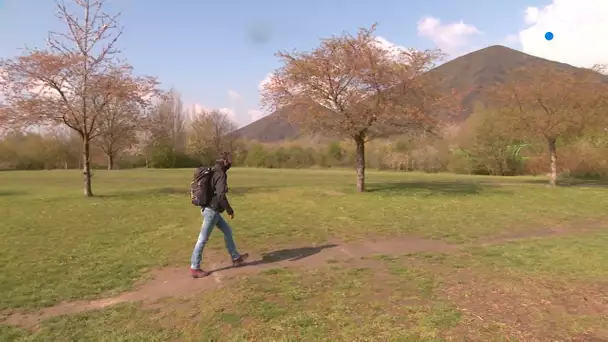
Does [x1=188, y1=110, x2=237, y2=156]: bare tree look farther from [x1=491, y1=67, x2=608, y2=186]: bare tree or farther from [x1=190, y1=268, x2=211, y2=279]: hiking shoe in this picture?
[x1=190, y1=268, x2=211, y2=279]: hiking shoe

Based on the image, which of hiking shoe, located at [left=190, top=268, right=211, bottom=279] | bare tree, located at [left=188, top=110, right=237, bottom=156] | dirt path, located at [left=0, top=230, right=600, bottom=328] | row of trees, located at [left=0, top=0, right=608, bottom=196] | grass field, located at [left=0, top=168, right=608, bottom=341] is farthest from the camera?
bare tree, located at [left=188, top=110, right=237, bottom=156]

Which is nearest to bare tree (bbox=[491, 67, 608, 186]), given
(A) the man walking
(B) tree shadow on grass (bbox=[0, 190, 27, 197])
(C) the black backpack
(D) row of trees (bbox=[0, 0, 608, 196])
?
(D) row of trees (bbox=[0, 0, 608, 196])

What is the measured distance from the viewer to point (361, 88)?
63.8 feet

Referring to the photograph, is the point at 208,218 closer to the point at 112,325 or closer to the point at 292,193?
the point at 112,325

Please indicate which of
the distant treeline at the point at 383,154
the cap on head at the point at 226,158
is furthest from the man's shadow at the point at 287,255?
the distant treeline at the point at 383,154

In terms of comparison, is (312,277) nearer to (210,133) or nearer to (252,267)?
(252,267)

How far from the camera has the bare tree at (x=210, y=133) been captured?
2474 inches

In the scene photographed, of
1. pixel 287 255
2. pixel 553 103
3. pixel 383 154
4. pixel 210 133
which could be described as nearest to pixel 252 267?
pixel 287 255

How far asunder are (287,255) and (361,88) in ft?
40.6

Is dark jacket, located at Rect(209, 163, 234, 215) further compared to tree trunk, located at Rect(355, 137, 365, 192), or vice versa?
tree trunk, located at Rect(355, 137, 365, 192)

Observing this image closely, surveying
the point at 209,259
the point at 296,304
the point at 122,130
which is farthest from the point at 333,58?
the point at 296,304

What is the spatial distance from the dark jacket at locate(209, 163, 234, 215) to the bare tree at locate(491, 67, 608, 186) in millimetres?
21502

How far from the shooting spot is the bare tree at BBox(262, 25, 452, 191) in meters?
18.8

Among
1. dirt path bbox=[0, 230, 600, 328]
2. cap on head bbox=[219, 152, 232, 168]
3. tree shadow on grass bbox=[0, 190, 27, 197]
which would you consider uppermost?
cap on head bbox=[219, 152, 232, 168]
